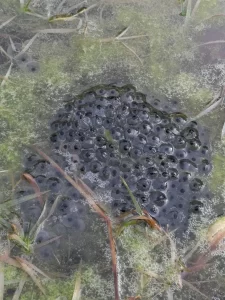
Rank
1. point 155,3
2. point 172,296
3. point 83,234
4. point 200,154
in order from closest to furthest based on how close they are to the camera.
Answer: point 172,296 → point 83,234 → point 200,154 → point 155,3

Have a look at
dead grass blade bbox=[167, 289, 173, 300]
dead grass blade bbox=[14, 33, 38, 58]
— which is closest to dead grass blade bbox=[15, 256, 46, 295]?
dead grass blade bbox=[167, 289, 173, 300]

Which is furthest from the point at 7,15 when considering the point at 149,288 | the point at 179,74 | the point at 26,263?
the point at 149,288

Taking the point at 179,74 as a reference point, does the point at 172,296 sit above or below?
below

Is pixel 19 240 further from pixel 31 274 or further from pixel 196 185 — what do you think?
pixel 196 185

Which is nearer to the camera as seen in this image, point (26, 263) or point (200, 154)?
point (26, 263)

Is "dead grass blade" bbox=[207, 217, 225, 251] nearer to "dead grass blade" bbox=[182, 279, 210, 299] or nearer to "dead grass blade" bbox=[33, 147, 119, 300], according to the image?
"dead grass blade" bbox=[182, 279, 210, 299]

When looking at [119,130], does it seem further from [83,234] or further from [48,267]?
→ [48,267]

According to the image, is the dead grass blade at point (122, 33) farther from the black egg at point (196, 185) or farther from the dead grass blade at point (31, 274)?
the dead grass blade at point (31, 274)
